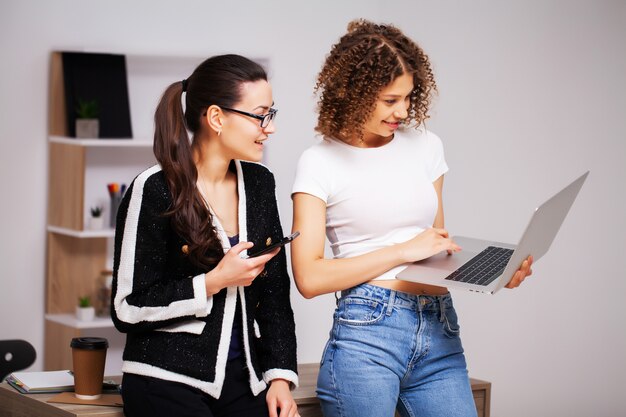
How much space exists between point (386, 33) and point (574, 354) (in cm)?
270

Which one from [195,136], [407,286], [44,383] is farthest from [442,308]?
[44,383]

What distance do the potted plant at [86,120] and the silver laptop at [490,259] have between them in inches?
92.1

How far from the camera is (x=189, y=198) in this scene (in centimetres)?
204

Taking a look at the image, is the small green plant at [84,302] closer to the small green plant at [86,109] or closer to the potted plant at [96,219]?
the potted plant at [96,219]

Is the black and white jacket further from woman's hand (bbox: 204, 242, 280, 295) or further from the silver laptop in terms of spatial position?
the silver laptop

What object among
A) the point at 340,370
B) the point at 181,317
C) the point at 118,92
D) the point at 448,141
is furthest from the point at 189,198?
the point at 448,141

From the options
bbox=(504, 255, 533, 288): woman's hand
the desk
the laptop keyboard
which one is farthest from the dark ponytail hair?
bbox=(504, 255, 533, 288): woman's hand

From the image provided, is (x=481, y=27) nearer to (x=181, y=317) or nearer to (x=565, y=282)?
(x=565, y=282)

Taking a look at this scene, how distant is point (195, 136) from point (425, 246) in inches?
23.6

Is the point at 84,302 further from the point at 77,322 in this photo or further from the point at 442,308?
the point at 442,308

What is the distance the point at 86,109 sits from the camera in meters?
4.19

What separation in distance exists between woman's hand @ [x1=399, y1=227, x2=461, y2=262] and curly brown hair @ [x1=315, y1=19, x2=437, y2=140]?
11.7 inches

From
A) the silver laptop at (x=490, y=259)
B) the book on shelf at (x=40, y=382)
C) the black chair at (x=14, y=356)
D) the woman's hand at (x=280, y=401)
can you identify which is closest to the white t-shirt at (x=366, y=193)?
the silver laptop at (x=490, y=259)

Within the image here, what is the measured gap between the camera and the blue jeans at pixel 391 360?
2.08m
